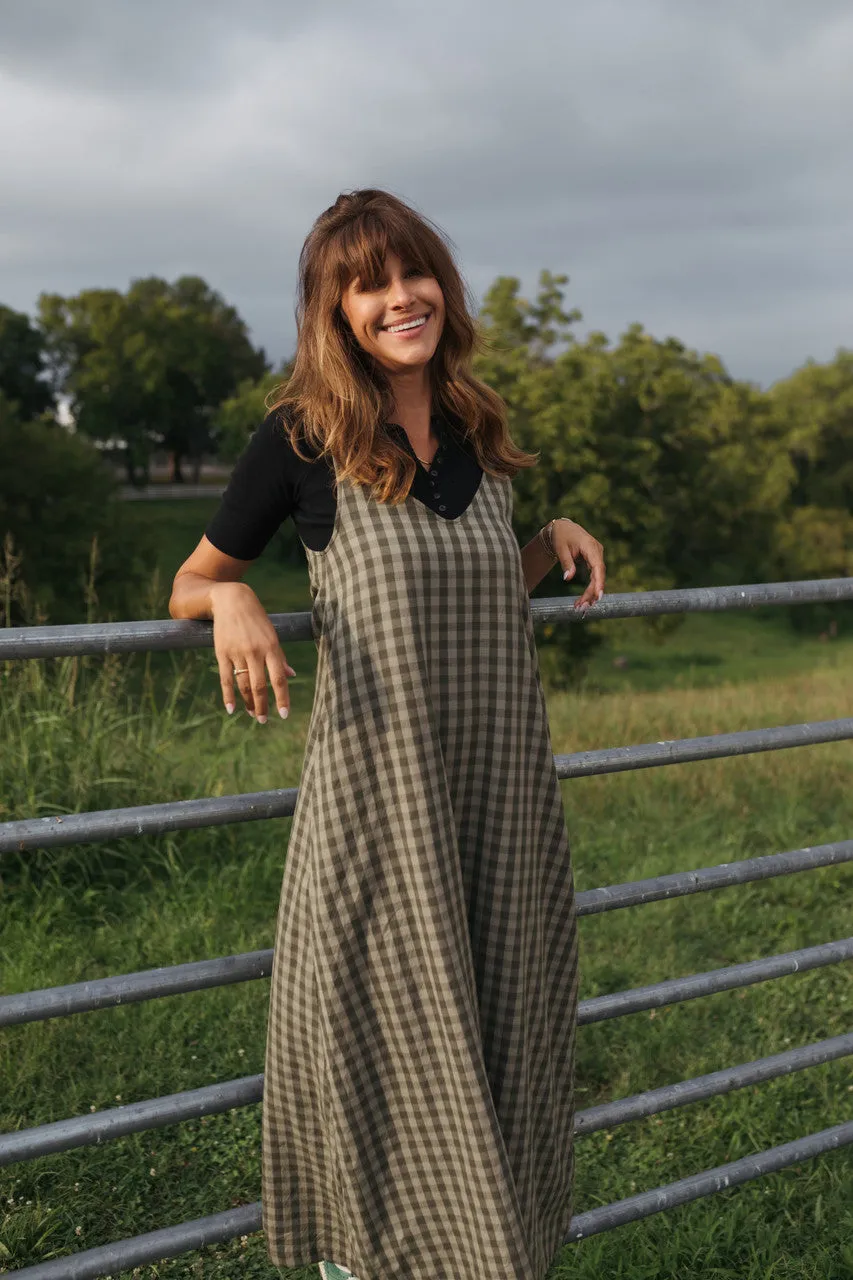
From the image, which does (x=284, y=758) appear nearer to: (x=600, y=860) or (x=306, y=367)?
(x=600, y=860)

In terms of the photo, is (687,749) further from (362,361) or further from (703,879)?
(362,361)

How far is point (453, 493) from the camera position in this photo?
175 centimetres

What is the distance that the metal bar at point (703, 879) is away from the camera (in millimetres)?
2008

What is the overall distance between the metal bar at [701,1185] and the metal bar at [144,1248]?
0.56 m

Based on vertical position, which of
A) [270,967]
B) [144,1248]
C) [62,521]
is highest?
[62,521]

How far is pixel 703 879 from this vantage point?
2.13 meters

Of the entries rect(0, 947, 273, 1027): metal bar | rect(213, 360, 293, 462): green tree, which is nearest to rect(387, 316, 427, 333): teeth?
rect(0, 947, 273, 1027): metal bar

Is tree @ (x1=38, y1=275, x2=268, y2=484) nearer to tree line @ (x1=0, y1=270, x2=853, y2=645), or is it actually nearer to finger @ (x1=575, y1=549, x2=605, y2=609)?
tree line @ (x1=0, y1=270, x2=853, y2=645)

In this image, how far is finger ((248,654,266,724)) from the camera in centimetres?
150

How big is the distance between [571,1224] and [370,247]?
157 centimetres

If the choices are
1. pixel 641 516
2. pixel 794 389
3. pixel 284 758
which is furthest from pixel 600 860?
pixel 794 389

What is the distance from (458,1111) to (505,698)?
571 mm

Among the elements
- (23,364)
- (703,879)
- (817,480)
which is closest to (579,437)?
(817,480)

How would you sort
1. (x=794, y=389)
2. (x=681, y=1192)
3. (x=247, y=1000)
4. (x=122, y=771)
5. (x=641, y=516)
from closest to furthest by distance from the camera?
(x=681, y=1192), (x=247, y=1000), (x=122, y=771), (x=641, y=516), (x=794, y=389)
